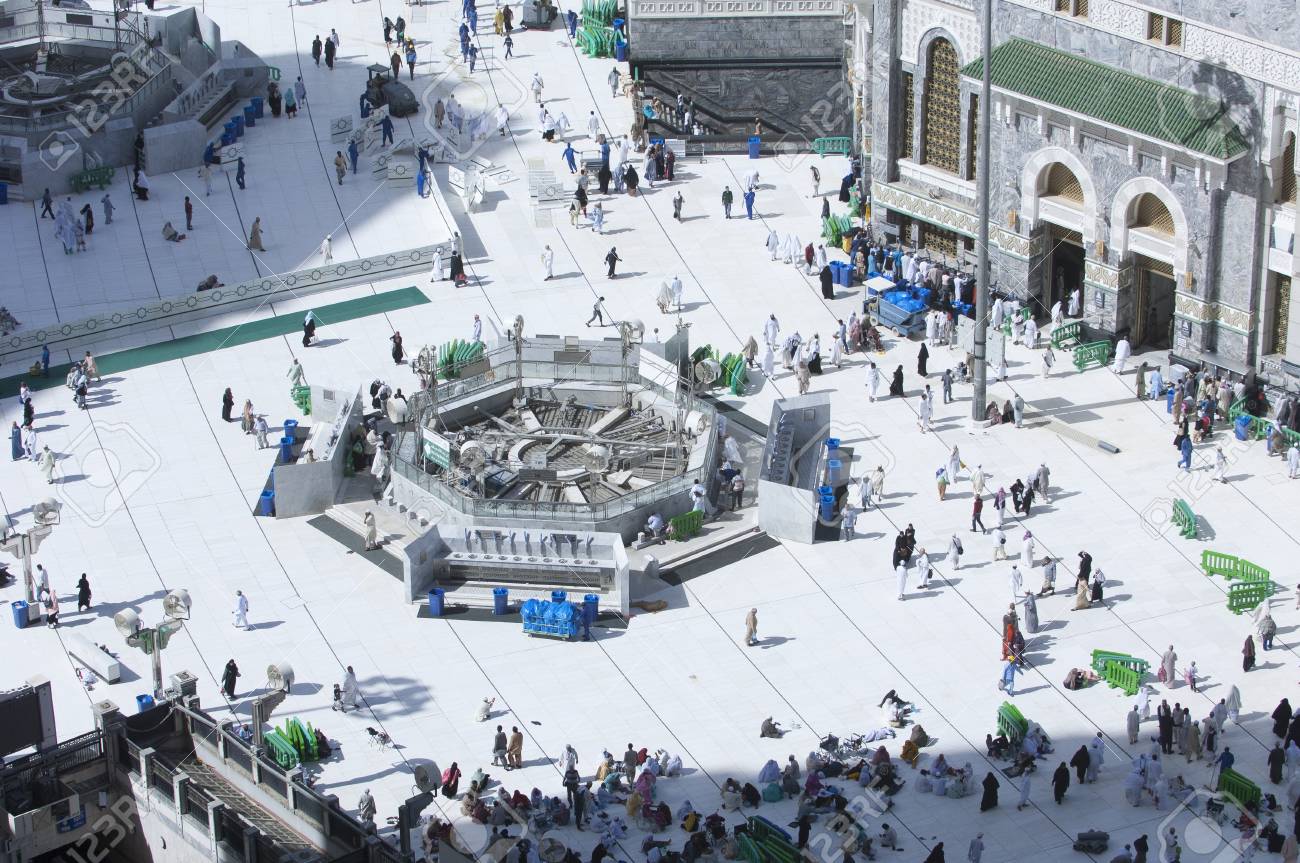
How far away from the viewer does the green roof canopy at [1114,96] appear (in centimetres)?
8325

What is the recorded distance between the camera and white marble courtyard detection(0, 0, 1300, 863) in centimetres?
7031

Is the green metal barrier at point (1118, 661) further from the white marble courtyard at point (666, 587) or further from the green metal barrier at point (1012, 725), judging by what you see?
the green metal barrier at point (1012, 725)

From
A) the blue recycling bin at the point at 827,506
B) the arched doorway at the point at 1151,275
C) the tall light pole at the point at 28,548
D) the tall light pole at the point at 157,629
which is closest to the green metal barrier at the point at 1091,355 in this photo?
Answer: the arched doorway at the point at 1151,275

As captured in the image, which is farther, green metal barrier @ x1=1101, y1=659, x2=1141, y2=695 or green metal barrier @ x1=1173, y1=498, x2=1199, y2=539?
green metal barrier @ x1=1173, y1=498, x2=1199, y2=539

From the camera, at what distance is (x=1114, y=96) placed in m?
86.1

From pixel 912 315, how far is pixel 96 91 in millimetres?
38647

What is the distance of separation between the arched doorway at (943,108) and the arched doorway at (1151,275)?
31.8 ft

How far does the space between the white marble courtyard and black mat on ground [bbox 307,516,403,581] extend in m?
0.46

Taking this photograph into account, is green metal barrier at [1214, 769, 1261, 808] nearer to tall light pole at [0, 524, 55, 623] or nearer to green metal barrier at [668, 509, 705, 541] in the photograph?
green metal barrier at [668, 509, 705, 541]

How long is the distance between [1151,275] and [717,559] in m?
21.0

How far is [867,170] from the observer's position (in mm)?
102500

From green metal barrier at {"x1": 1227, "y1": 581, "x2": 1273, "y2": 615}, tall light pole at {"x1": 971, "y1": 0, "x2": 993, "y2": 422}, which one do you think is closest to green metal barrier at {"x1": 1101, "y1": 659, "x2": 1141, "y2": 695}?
green metal barrier at {"x1": 1227, "y1": 581, "x2": 1273, "y2": 615}

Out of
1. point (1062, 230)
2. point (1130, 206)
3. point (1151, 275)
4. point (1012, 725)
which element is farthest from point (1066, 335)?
point (1012, 725)

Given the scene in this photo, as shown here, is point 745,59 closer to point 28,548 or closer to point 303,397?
point 303,397
